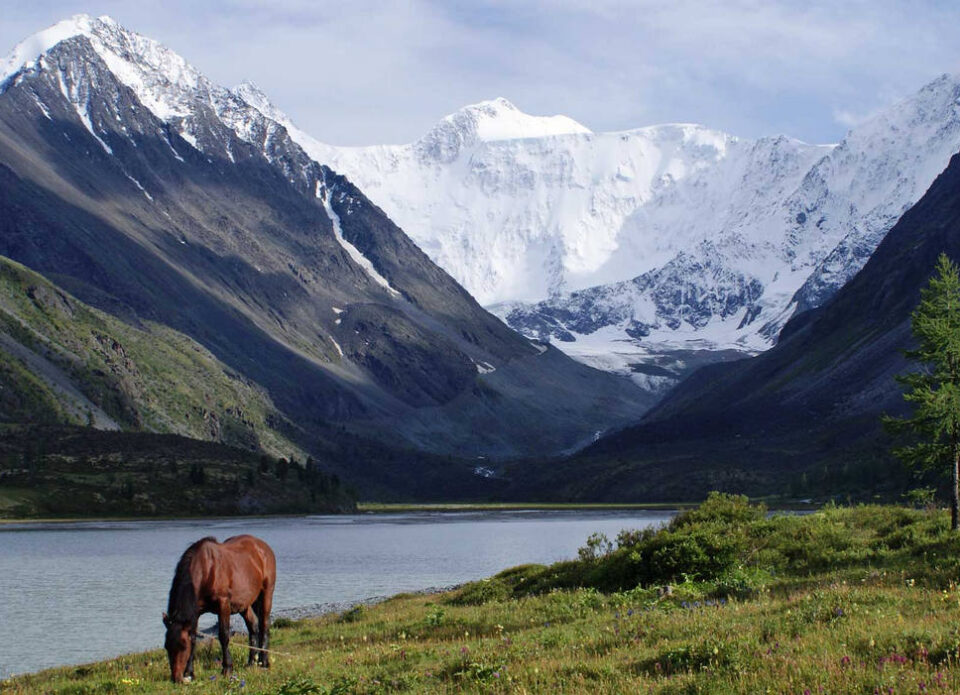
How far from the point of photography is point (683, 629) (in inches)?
973

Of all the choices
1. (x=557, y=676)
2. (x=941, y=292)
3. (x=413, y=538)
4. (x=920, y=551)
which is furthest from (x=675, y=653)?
(x=413, y=538)

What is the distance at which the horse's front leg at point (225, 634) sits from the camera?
27.0m

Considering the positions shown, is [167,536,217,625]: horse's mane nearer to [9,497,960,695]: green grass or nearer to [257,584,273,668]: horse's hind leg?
[9,497,960,695]: green grass

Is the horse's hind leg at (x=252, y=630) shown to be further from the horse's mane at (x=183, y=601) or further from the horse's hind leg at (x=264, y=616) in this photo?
the horse's mane at (x=183, y=601)

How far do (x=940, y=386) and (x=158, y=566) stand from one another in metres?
71.3

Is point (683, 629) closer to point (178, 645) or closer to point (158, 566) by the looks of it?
point (178, 645)

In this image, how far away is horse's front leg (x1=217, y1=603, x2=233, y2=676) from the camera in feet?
88.6

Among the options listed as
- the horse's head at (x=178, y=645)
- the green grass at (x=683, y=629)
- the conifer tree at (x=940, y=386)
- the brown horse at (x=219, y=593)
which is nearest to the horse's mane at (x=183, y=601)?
the brown horse at (x=219, y=593)

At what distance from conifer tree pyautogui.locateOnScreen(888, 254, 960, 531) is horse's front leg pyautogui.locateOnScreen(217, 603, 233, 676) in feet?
84.7

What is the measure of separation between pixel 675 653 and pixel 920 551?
17361mm

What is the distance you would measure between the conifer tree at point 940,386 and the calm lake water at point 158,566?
32682mm

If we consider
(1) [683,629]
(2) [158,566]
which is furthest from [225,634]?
(2) [158,566]

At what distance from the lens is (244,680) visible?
25766 millimetres

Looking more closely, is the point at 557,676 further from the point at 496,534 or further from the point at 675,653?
the point at 496,534
